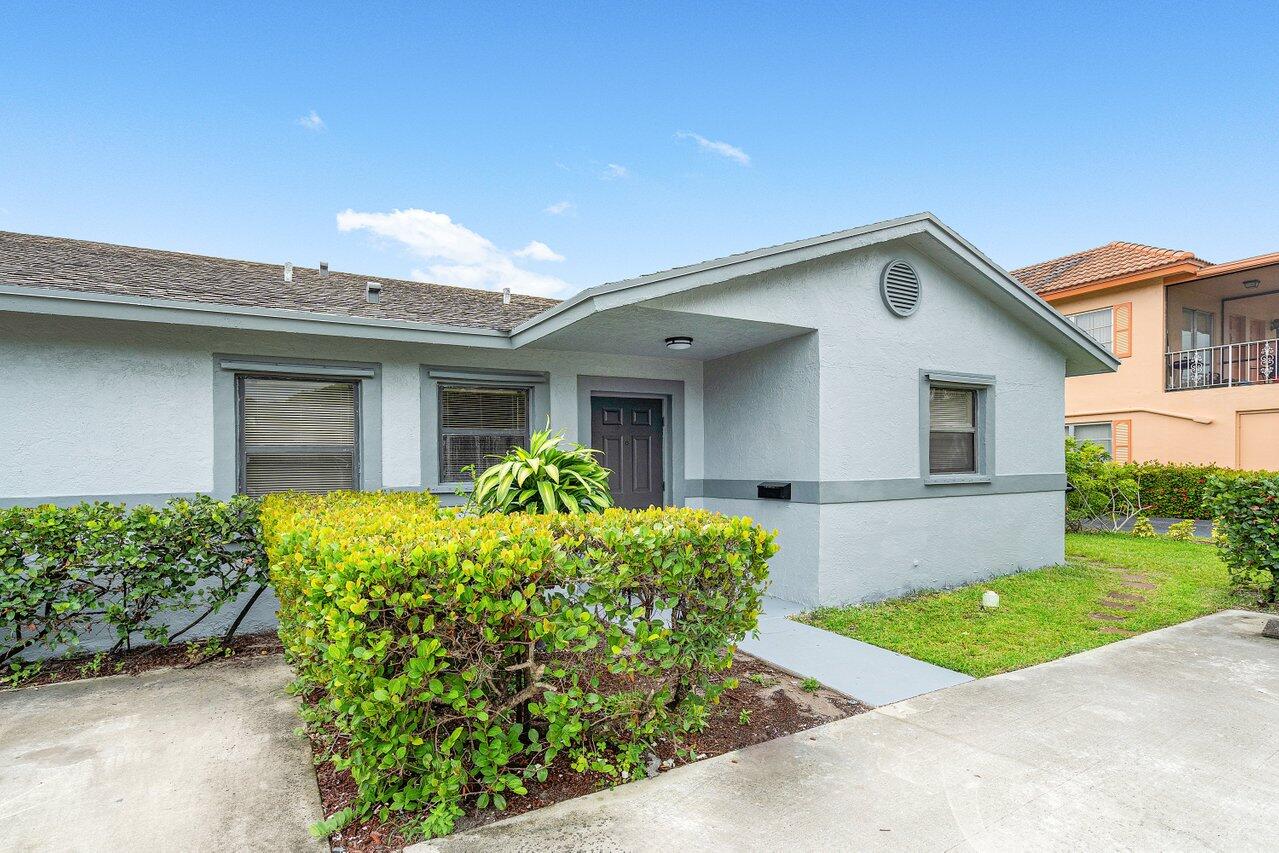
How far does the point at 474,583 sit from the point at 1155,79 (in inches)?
591

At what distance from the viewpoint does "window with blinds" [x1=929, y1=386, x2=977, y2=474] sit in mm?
7449

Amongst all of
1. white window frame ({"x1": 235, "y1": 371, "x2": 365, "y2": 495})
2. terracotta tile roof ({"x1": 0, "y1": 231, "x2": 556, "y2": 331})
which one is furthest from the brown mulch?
terracotta tile roof ({"x1": 0, "y1": 231, "x2": 556, "y2": 331})

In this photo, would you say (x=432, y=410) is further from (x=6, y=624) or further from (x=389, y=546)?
(x=389, y=546)

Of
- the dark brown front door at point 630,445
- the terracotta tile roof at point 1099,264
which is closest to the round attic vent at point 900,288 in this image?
the dark brown front door at point 630,445

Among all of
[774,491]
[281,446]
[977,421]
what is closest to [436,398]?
[281,446]

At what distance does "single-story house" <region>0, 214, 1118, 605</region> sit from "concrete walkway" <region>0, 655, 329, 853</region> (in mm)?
1995

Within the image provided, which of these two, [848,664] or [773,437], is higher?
[773,437]

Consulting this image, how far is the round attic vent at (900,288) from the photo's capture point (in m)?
6.81

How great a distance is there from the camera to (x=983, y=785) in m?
2.92

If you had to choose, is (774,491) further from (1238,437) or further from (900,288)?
(1238,437)

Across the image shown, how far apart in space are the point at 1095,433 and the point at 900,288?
523 inches

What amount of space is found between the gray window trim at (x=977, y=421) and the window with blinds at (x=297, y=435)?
621 cm

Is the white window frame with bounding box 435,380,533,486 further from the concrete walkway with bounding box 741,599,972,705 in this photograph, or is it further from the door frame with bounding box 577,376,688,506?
the concrete walkway with bounding box 741,599,972,705

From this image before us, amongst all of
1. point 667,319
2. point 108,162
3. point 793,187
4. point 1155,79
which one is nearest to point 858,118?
point 793,187
